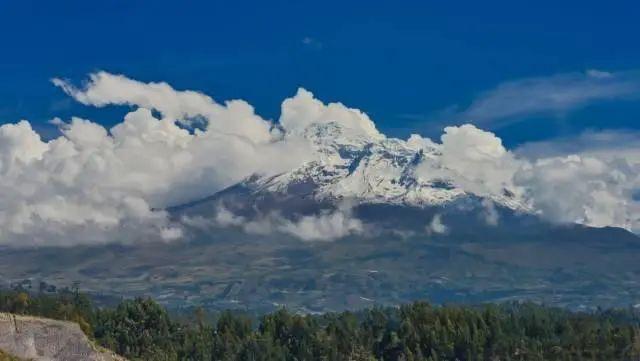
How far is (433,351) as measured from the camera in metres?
167

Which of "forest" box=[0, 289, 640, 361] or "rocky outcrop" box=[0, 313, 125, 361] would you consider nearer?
"rocky outcrop" box=[0, 313, 125, 361]

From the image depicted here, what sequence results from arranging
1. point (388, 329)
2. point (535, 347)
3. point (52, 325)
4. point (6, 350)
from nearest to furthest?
point (6, 350) < point (52, 325) < point (535, 347) < point (388, 329)

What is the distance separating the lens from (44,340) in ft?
383

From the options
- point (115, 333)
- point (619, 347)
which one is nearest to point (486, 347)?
point (619, 347)

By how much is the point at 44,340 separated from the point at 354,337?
2745 inches

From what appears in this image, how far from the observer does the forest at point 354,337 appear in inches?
6575

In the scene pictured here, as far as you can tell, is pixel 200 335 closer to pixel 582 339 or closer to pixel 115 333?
pixel 115 333

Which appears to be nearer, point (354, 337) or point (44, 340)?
point (44, 340)

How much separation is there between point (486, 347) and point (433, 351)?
1248cm

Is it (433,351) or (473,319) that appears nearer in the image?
(433,351)

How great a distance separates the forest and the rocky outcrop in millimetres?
37299

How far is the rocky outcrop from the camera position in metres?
114

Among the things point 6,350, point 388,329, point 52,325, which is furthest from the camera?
point 388,329

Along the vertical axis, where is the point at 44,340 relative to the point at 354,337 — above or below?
above
